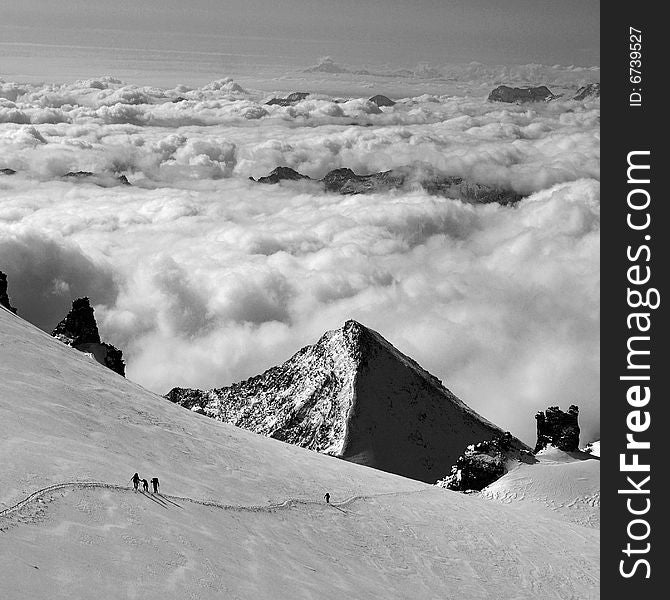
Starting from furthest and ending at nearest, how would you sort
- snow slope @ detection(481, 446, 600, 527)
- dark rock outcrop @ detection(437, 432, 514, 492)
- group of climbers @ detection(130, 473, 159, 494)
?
dark rock outcrop @ detection(437, 432, 514, 492), snow slope @ detection(481, 446, 600, 527), group of climbers @ detection(130, 473, 159, 494)

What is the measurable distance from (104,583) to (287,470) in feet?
117

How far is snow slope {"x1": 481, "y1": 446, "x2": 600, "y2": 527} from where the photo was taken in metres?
94.4

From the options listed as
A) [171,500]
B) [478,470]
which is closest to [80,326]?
[478,470]

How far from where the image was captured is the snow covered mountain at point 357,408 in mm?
151000

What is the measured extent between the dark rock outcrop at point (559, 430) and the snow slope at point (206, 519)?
52889mm

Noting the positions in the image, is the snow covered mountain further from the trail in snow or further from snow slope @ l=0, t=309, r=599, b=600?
the trail in snow

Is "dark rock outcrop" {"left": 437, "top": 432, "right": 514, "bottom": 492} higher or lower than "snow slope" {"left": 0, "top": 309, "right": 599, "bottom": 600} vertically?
lower

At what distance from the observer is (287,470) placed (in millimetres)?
67062

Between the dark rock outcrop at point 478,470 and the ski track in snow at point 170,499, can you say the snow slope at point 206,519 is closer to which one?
the ski track in snow at point 170,499

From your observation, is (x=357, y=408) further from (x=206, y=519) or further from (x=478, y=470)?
(x=206, y=519)

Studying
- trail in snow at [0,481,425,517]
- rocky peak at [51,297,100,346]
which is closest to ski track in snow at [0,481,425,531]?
trail in snow at [0,481,425,517]

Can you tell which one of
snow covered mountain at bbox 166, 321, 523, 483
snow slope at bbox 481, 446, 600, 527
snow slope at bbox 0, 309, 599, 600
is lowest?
snow covered mountain at bbox 166, 321, 523, 483

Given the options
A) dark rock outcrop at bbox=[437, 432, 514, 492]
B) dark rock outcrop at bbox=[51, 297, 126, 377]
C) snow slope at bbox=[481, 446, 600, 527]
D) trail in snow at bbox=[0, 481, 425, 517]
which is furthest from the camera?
dark rock outcrop at bbox=[51, 297, 126, 377]

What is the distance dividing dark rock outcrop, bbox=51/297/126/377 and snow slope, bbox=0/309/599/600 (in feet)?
216
